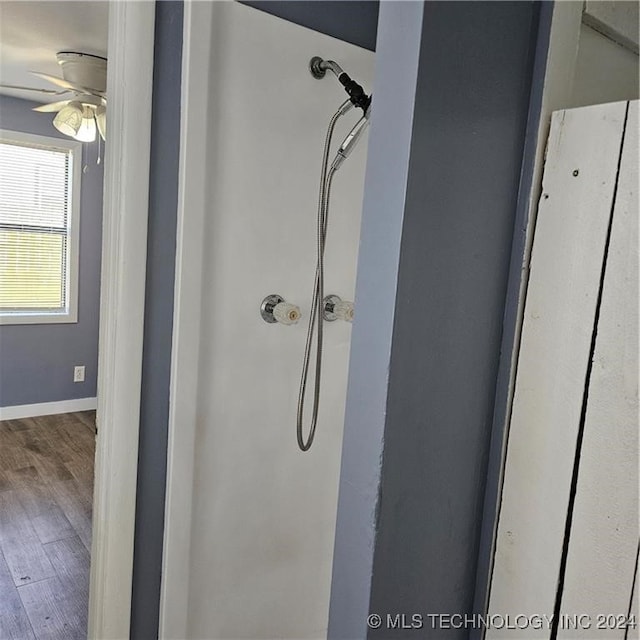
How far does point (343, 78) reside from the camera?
1.31m

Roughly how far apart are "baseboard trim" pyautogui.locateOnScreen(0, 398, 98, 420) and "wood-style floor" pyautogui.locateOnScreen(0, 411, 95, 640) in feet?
0.17

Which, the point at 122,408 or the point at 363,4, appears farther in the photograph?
the point at 363,4

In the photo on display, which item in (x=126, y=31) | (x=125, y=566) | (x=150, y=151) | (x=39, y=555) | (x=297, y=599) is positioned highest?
(x=126, y=31)

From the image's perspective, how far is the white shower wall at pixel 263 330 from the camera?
4.37 ft

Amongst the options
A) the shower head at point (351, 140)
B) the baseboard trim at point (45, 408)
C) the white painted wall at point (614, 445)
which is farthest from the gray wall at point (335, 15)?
the baseboard trim at point (45, 408)

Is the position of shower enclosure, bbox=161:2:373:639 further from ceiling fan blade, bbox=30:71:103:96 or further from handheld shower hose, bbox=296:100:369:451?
ceiling fan blade, bbox=30:71:103:96

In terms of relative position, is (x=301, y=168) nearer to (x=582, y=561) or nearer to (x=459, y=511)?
(x=459, y=511)

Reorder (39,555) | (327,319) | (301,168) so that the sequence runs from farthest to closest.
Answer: (39,555), (327,319), (301,168)

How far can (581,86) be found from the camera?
0.84 meters

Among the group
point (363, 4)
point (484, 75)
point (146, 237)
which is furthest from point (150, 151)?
point (484, 75)

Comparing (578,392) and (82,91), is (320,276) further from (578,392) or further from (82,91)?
(82,91)

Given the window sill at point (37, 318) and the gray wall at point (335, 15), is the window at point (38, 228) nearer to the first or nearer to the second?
the window sill at point (37, 318)

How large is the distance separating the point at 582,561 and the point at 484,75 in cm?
61

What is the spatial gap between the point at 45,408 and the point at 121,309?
10.2 feet
